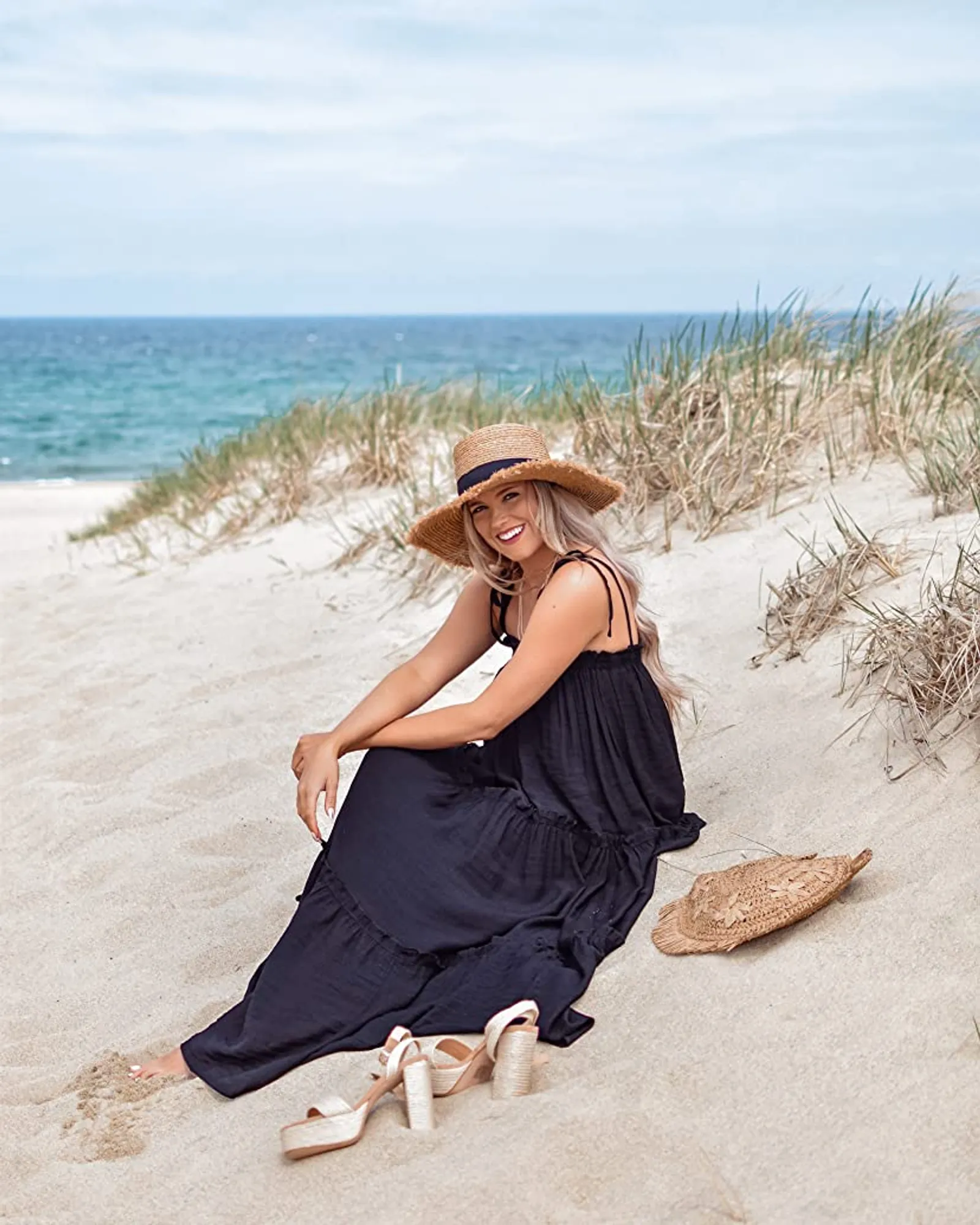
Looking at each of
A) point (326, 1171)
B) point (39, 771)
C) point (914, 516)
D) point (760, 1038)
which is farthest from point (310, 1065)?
point (914, 516)

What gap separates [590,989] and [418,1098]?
0.54 m

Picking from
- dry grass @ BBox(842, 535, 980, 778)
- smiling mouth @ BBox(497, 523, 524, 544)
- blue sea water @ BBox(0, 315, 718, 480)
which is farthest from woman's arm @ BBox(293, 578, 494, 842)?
blue sea water @ BBox(0, 315, 718, 480)

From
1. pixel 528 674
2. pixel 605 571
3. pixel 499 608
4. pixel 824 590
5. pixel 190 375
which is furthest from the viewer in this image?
pixel 190 375

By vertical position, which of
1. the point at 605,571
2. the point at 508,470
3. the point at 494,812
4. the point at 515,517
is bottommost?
the point at 494,812

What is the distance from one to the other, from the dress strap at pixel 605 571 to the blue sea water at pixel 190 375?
7.93 feet

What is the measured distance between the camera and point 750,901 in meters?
2.97

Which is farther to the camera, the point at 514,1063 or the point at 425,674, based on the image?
the point at 425,674

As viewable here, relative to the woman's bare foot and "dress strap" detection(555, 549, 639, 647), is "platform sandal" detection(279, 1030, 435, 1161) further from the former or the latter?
"dress strap" detection(555, 549, 639, 647)

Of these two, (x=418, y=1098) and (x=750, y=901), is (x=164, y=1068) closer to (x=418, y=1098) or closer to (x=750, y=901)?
(x=418, y=1098)

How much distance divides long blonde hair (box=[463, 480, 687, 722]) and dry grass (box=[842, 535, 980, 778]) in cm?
61

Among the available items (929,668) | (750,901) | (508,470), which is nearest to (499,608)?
(508,470)

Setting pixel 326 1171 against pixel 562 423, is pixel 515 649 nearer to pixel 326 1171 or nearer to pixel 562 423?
pixel 326 1171

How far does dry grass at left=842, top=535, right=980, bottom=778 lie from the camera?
136 inches

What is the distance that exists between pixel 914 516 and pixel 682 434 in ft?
4.12
